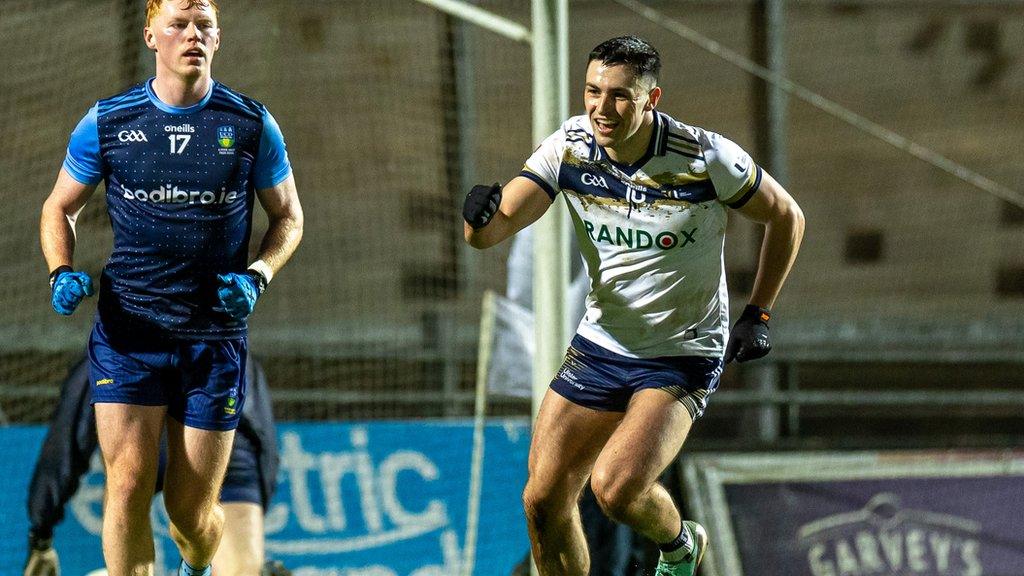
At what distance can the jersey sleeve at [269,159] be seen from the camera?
4.77m

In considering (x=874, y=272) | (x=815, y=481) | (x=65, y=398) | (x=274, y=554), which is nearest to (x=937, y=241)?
(x=874, y=272)

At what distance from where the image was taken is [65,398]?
19.5 feet

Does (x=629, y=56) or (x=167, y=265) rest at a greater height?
(x=629, y=56)

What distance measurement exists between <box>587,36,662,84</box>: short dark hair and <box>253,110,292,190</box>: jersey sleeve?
3.52 ft

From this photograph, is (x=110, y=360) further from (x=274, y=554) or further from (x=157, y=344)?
(x=274, y=554)

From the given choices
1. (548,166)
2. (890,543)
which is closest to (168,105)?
(548,166)

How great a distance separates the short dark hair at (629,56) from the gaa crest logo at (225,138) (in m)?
1.20

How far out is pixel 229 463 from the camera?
5.80 meters

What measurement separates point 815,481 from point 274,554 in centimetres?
281

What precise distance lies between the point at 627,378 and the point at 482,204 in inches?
32.8

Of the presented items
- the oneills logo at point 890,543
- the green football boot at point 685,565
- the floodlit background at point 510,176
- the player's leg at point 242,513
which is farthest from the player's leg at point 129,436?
the oneills logo at point 890,543

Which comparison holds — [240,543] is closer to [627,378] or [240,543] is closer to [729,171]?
[627,378]

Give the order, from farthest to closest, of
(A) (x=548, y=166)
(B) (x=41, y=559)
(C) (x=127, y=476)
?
(B) (x=41, y=559) < (A) (x=548, y=166) < (C) (x=127, y=476)

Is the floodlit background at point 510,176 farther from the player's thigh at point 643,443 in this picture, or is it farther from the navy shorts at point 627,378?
the player's thigh at point 643,443
